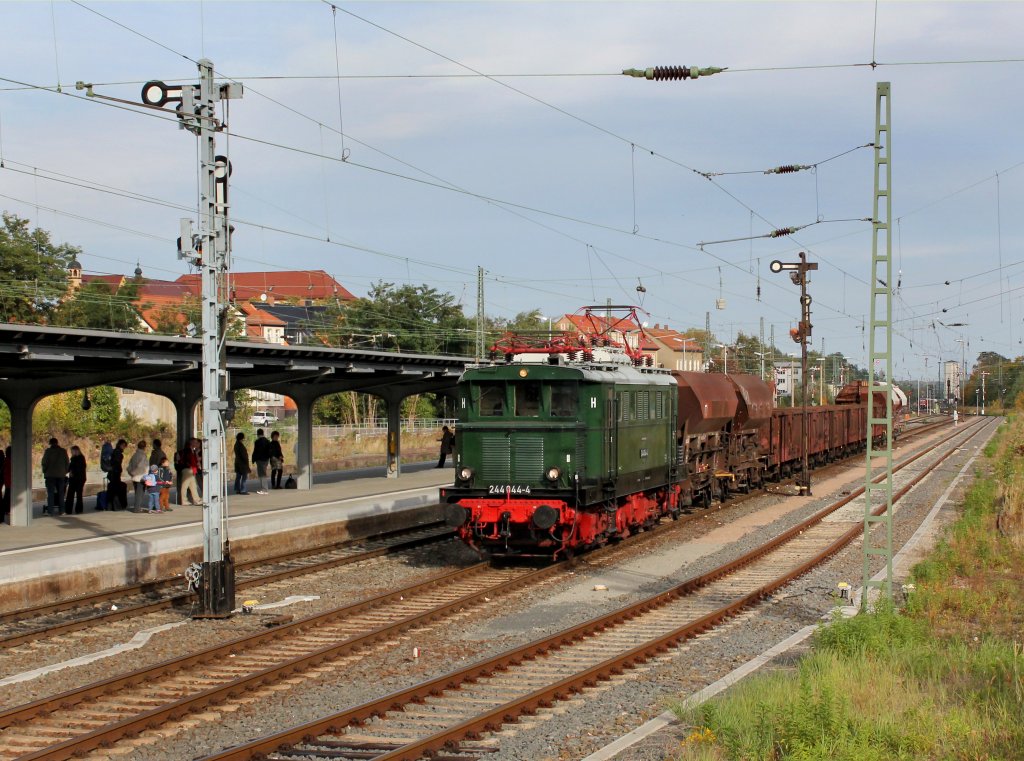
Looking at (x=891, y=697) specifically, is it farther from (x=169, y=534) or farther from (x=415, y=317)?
(x=415, y=317)

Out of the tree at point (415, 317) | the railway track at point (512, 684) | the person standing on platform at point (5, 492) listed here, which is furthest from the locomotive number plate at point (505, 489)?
the tree at point (415, 317)

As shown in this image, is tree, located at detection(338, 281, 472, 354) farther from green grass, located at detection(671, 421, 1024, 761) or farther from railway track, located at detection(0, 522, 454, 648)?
green grass, located at detection(671, 421, 1024, 761)

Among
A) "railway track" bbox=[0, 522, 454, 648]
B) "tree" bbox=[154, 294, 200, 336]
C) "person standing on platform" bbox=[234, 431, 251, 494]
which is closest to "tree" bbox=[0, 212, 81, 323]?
"tree" bbox=[154, 294, 200, 336]

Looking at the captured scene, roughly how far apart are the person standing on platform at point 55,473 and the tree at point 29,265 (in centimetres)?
1809

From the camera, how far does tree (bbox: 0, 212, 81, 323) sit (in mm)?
41969

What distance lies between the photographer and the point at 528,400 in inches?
694

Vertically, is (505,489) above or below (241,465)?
above

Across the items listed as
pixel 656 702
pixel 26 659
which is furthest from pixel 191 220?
pixel 656 702

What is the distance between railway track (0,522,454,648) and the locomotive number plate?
10.9 ft

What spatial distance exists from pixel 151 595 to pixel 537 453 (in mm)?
6379

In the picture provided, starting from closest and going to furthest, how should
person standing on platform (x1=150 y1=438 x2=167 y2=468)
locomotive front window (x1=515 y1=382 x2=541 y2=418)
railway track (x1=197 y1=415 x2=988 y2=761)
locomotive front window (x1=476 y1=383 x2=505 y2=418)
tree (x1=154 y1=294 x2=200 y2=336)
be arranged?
1. railway track (x1=197 y1=415 x2=988 y2=761)
2. locomotive front window (x1=515 y1=382 x2=541 y2=418)
3. locomotive front window (x1=476 y1=383 x2=505 y2=418)
4. person standing on platform (x1=150 y1=438 x2=167 y2=468)
5. tree (x1=154 y1=294 x2=200 y2=336)

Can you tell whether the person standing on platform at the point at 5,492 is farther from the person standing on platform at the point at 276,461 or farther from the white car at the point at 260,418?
the white car at the point at 260,418

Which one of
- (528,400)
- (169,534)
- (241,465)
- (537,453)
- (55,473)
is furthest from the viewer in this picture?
(241,465)

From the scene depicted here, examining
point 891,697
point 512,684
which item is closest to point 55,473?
point 512,684
